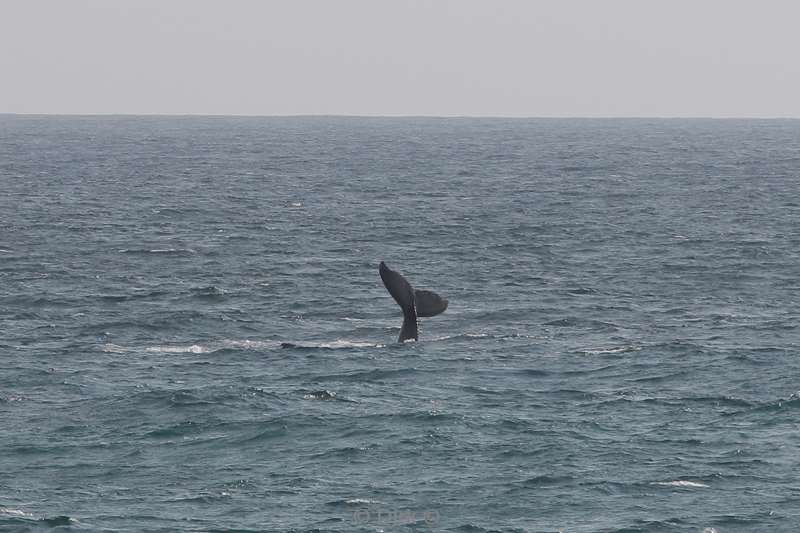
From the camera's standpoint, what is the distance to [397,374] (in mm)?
44000

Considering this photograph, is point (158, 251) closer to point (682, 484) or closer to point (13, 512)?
point (13, 512)

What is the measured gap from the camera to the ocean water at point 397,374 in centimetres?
3209

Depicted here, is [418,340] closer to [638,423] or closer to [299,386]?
[299,386]

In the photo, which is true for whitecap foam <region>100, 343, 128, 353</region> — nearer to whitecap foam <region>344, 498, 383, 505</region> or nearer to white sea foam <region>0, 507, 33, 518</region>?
white sea foam <region>0, 507, 33, 518</region>

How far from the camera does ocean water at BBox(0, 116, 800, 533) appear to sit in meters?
32.1

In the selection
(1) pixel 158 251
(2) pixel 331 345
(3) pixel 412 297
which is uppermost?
(3) pixel 412 297

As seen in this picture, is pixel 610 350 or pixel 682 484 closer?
pixel 682 484

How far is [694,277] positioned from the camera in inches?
2571

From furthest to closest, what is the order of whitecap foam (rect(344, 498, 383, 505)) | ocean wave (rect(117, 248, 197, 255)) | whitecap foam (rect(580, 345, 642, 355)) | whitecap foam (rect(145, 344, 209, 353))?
1. ocean wave (rect(117, 248, 197, 255))
2. whitecap foam (rect(145, 344, 209, 353))
3. whitecap foam (rect(580, 345, 642, 355))
4. whitecap foam (rect(344, 498, 383, 505))

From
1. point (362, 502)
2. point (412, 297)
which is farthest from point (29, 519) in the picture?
point (412, 297)

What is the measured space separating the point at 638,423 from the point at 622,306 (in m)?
19.5

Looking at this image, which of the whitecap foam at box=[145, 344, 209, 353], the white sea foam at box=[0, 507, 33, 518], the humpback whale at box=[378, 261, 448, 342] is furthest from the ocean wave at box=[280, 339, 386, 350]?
the white sea foam at box=[0, 507, 33, 518]

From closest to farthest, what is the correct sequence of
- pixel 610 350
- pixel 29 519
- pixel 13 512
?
1. pixel 29 519
2. pixel 13 512
3. pixel 610 350

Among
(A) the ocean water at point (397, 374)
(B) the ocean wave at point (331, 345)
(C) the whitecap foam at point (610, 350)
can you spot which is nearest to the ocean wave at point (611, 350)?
(C) the whitecap foam at point (610, 350)
